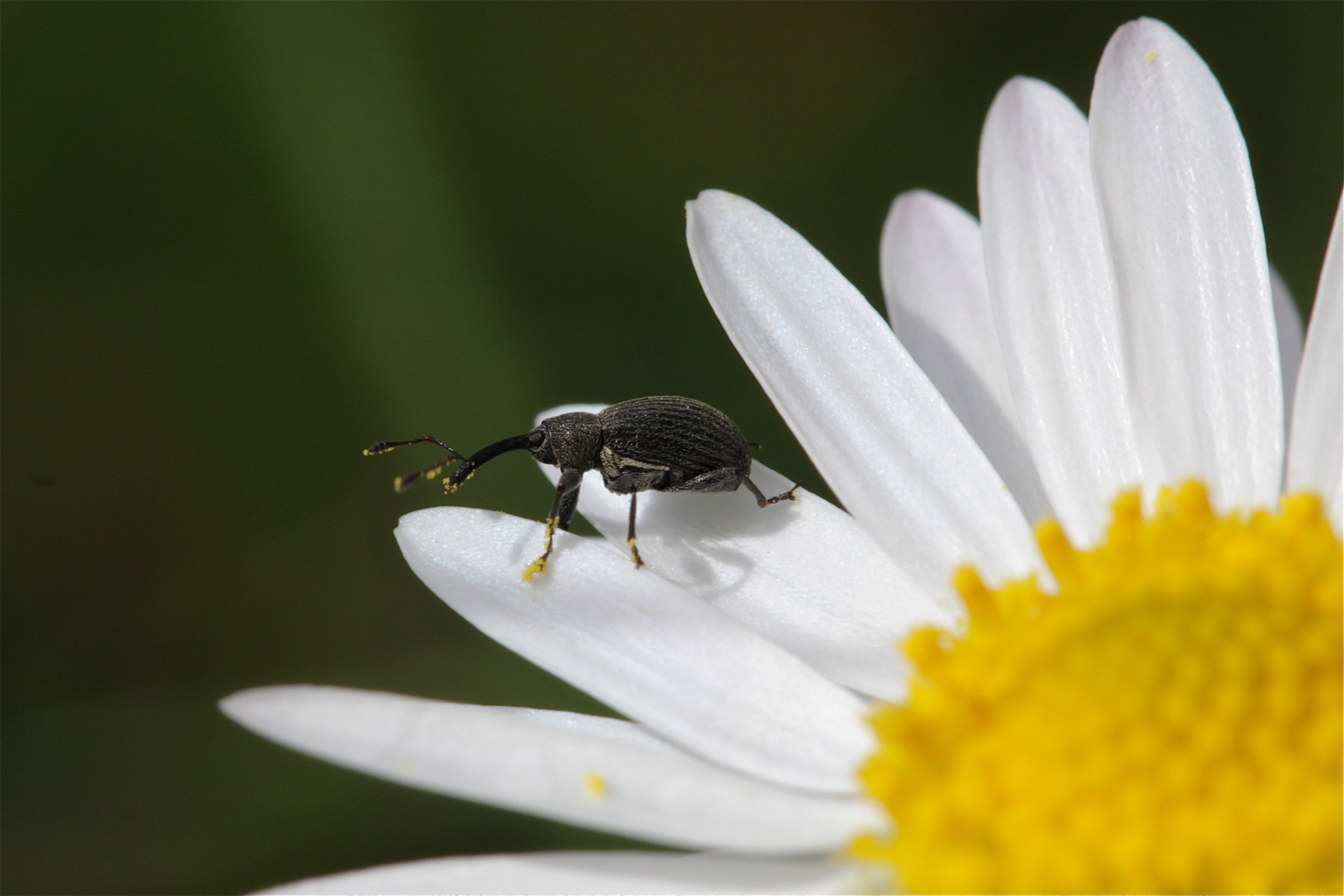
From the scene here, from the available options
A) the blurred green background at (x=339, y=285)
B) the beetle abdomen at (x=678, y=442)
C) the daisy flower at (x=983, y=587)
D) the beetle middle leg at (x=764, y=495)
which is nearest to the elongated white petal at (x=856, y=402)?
the daisy flower at (x=983, y=587)

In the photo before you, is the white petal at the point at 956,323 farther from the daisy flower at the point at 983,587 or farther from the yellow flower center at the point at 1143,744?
the yellow flower center at the point at 1143,744

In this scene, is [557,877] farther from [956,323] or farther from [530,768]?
[956,323]

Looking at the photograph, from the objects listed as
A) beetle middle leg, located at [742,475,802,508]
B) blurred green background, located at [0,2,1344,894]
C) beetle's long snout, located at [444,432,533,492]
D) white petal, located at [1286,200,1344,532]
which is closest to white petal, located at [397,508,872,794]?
beetle middle leg, located at [742,475,802,508]

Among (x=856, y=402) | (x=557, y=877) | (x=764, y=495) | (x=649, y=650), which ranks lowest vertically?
(x=557, y=877)

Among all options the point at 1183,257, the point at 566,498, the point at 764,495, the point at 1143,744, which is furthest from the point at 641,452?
the point at 1143,744

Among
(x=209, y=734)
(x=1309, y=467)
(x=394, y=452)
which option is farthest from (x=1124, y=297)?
(x=209, y=734)

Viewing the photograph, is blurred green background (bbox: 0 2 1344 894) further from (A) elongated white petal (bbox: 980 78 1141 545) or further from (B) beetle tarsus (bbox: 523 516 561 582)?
(A) elongated white petal (bbox: 980 78 1141 545)
